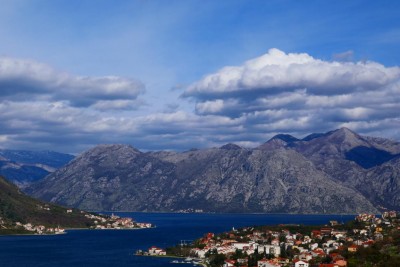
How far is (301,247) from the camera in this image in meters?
146

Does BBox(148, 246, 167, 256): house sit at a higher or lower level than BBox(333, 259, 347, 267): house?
lower

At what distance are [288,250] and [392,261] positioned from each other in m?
42.7

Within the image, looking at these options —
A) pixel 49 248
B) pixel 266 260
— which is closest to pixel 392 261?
pixel 266 260

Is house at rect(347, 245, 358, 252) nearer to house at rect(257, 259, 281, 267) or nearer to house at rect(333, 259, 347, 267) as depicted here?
house at rect(333, 259, 347, 267)

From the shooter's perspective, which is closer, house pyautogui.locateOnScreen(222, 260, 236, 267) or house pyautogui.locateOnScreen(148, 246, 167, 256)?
house pyautogui.locateOnScreen(222, 260, 236, 267)

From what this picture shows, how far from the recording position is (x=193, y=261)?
445ft

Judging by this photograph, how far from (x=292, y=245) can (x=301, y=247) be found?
2366mm

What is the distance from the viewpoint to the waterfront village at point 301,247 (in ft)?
375

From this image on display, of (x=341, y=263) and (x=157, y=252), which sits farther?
(x=157, y=252)

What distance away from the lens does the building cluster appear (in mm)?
120188

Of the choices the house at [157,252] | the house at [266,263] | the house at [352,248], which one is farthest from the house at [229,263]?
the house at [157,252]

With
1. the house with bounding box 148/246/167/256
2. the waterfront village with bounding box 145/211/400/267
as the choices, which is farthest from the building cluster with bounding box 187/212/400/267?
the house with bounding box 148/246/167/256

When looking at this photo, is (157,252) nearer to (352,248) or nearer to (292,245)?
(292,245)

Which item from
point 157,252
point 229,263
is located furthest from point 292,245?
point 157,252
